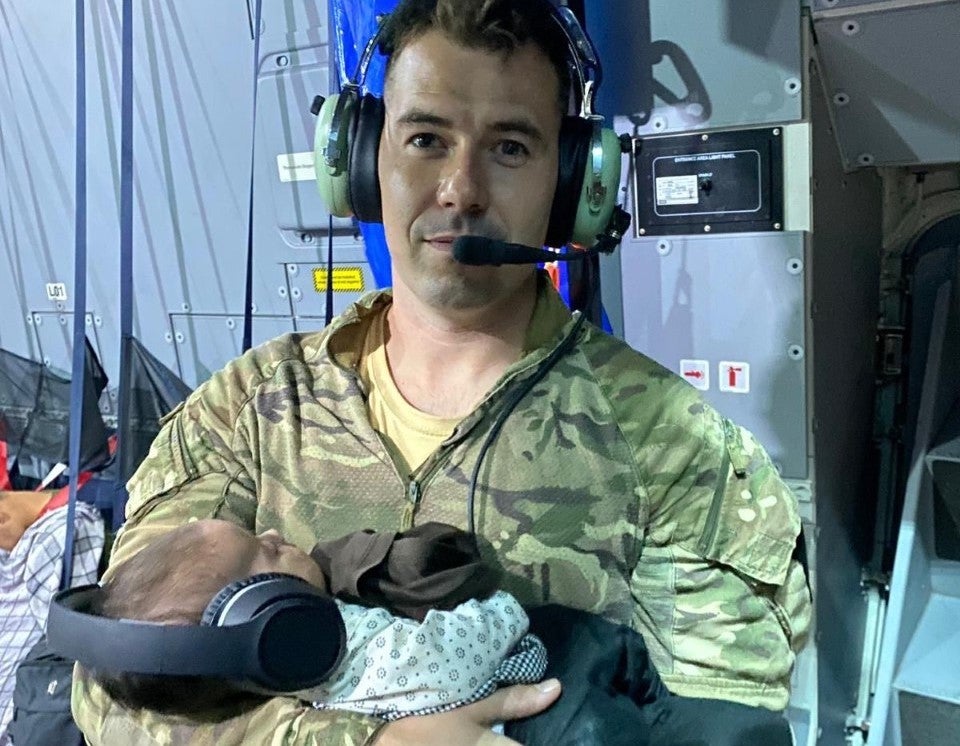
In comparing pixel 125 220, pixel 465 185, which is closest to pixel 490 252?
pixel 465 185

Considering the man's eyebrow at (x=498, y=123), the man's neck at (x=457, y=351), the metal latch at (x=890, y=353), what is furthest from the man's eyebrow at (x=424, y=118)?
the metal latch at (x=890, y=353)

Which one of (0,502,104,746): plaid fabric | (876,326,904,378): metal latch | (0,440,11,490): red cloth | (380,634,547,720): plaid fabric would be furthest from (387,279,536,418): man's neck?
(0,440,11,490): red cloth

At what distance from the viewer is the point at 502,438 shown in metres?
0.98

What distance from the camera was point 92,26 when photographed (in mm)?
2217

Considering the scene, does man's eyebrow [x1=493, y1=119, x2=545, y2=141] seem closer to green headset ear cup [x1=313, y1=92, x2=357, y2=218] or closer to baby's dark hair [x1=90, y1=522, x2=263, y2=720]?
green headset ear cup [x1=313, y1=92, x2=357, y2=218]

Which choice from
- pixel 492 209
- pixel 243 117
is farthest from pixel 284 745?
pixel 243 117

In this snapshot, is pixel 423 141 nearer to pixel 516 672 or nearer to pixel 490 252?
pixel 490 252

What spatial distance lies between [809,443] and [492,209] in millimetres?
763

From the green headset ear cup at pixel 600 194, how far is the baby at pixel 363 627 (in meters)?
0.45

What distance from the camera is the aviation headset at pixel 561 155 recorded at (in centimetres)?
102

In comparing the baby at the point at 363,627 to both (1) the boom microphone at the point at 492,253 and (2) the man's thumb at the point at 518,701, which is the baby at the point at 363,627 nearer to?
(2) the man's thumb at the point at 518,701

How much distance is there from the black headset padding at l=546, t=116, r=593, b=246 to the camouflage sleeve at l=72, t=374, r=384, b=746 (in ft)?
1.62

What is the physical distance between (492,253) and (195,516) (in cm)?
47

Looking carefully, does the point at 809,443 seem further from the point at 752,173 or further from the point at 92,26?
the point at 92,26
